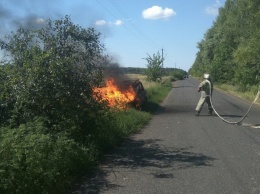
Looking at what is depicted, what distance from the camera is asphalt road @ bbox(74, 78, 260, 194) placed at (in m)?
5.99

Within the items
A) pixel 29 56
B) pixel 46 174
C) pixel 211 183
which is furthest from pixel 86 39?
pixel 211 183

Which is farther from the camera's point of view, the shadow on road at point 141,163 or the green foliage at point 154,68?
the green foliage at point 154,68

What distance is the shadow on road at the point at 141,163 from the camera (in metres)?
6.38

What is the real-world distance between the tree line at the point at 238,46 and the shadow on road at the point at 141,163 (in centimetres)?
1976

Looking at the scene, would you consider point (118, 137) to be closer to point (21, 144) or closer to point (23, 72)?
point (23, 72)

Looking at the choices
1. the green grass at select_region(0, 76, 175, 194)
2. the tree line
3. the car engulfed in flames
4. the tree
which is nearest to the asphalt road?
the green grass at select_region(0, 76, 175, 194)

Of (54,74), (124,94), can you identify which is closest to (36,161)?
(54,74)

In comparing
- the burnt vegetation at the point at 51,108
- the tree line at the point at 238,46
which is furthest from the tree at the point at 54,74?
the tree line at the point at 238,46

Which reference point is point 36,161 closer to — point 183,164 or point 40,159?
point 40,159

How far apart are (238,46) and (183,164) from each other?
32157mm

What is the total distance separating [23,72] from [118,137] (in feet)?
12.1

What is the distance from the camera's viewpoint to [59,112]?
7879mm

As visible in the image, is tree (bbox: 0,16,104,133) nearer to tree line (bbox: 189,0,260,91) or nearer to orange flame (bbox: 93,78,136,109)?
orange flame (bbox: 93,78,136,109)

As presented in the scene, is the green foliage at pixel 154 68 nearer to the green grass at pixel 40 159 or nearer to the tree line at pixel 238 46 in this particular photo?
the tree line at pixel 238 46
